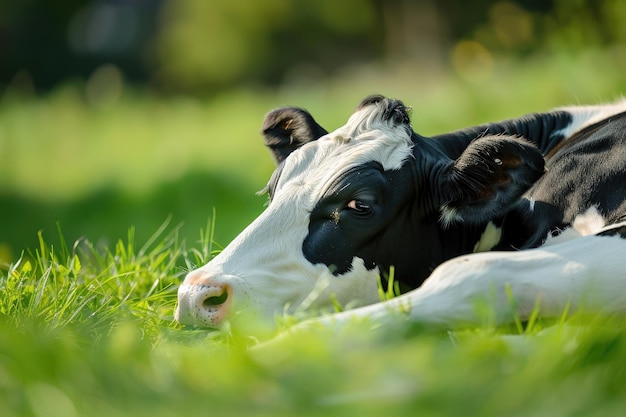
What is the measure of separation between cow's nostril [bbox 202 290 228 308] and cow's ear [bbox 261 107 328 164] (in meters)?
1.23

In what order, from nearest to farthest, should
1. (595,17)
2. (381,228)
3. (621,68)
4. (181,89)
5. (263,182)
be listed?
(381,228) → (621,68) → (263,182) → (595,17) → (181,89)

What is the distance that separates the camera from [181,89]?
99.8 feet

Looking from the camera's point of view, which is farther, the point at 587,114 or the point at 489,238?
the point at 587,114

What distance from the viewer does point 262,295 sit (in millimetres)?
3752

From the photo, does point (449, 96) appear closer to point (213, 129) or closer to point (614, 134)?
point (213, 129)

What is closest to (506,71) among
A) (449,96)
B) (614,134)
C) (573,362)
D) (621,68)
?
(449,96)

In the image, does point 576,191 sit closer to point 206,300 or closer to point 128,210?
point 206,300

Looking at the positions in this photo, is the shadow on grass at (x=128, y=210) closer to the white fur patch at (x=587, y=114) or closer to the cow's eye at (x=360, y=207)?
the white fur patch at (x=587, y=114)

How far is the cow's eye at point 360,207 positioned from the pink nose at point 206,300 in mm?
628

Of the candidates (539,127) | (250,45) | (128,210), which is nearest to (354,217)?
(539,127)

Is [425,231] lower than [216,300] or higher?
higher

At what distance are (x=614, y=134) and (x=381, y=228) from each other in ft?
3.88

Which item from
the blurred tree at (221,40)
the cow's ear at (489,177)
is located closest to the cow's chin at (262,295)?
the cow's ear at (489,177)

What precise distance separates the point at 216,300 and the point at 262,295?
0.58ft
